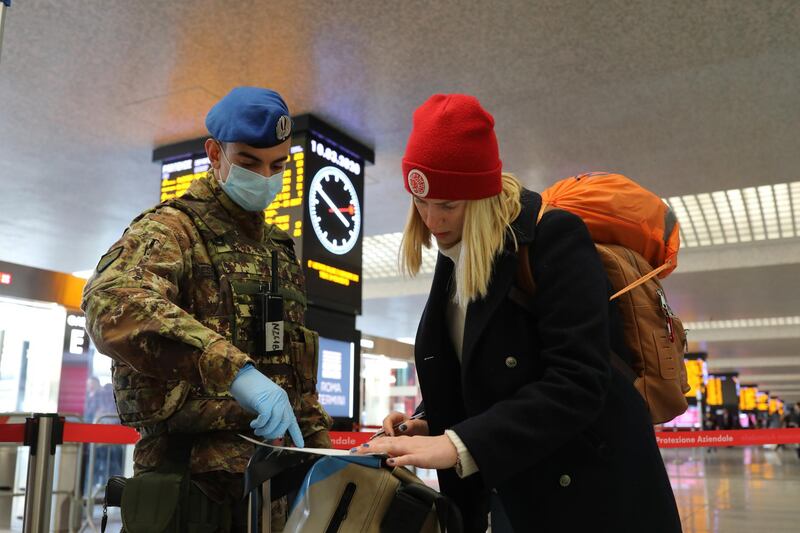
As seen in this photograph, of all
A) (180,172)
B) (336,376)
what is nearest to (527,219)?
(336,376)

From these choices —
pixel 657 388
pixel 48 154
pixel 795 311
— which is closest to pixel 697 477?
pixel 795 311

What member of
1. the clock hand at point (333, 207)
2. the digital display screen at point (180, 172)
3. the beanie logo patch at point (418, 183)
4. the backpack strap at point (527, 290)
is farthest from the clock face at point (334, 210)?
the backpack strap at point (527, 290)

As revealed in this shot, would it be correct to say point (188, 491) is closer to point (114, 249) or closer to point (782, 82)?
point (114, 249)

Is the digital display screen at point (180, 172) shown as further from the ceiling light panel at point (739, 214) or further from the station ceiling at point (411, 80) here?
the ceiling light panel at point (739, 214)

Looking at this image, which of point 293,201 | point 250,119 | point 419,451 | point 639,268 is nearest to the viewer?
point 419,451

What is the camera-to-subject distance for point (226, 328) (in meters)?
1.75

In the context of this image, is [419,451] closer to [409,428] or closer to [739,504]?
[409,428]

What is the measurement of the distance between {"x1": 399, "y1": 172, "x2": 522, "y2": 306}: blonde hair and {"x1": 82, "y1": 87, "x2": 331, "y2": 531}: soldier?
0.43 metres

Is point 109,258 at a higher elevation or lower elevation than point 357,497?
higher

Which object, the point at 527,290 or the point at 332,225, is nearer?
the point at 527,290

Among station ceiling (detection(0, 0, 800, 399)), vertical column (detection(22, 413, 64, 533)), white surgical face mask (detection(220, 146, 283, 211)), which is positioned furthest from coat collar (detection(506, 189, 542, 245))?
station ceiling (detection(0, 0, 800, 399))

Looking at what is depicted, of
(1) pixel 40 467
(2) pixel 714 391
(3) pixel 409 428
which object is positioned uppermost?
(2) pixel 714 391

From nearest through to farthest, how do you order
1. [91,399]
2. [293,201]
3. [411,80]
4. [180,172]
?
1. [411,80]
2. [293,201]
3. [180,172]
4. [91,399]

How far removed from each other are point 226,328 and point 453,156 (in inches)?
28.6
